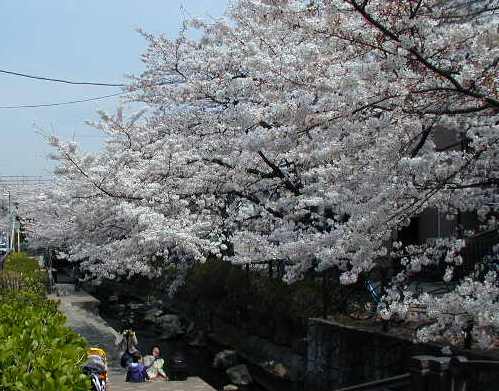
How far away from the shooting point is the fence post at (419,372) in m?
6.20

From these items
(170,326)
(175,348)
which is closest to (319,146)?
(175,348)

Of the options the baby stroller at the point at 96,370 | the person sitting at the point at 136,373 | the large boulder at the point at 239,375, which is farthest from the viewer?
the large boulder at the point at 239,375

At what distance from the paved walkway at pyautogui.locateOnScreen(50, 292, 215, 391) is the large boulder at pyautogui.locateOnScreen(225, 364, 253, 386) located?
2893 millimetres

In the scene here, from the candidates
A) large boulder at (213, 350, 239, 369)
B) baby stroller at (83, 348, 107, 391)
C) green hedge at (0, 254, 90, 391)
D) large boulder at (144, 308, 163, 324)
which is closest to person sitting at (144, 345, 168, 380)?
baby stroller at (83, 348, 107, 391)

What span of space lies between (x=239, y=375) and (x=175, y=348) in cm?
557

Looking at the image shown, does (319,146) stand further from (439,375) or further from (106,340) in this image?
(106,340)

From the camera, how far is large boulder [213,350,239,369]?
16.8 meters

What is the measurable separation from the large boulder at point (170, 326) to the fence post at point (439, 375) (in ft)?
54.8

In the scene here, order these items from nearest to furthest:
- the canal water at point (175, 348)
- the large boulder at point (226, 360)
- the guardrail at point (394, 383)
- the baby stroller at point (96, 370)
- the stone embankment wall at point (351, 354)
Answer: the guardrail at point (394, 383), the baby stroller at point (96, 370), the stone embankment wall at point (351, 354), the canal water at point (175, 348), the large boulder at point (226, 360)

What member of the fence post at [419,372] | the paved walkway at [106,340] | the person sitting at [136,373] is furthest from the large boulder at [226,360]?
the fence post at [419,372]

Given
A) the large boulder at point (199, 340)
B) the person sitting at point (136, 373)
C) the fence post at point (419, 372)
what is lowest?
the large boulder at point (199, 340)

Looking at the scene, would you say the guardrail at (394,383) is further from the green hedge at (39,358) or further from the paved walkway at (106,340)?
the paved walkway at (106,340)

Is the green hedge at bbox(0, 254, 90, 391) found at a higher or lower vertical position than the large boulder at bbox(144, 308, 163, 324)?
higher

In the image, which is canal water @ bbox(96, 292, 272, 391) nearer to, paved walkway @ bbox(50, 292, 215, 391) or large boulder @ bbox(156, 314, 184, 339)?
large boulder @ bbox(156, 314, 184, 339)
